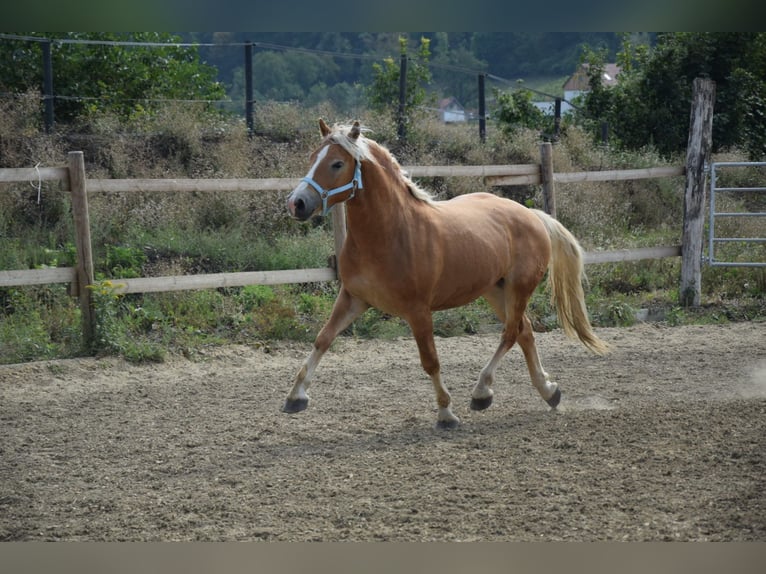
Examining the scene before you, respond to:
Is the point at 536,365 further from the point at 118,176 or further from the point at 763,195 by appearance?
the point at 763,195

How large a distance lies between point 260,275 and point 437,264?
2.84m

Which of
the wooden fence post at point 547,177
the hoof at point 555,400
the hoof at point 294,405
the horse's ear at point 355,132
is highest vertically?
the horse's ear at point 355,132

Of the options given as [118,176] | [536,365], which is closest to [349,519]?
[536,365]

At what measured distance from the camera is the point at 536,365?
5.39 metres

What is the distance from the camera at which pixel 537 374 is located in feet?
17.6

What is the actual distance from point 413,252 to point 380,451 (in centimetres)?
114

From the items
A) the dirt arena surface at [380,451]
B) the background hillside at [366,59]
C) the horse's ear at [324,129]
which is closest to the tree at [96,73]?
the dirt arena surface at [380,451]

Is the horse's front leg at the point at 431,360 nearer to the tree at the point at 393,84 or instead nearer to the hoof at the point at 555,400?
the hoof at the point at 555,400

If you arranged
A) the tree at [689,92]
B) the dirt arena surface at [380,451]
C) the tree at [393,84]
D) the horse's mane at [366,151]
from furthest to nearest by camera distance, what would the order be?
1. the tree at [393,84]
2. the tree at [689,92]
3. the horse's mane at [366,151]
4. the dirt arena surface at [380,451]

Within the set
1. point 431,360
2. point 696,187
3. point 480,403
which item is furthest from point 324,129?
point 696,187

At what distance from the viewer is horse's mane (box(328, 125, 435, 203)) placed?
454 cm

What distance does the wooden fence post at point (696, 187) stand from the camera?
363 inches

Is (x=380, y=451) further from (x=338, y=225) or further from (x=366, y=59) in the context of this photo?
(x=366, y=59)

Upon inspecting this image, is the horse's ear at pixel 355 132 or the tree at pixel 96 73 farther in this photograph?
the tree at pixel 96 73
